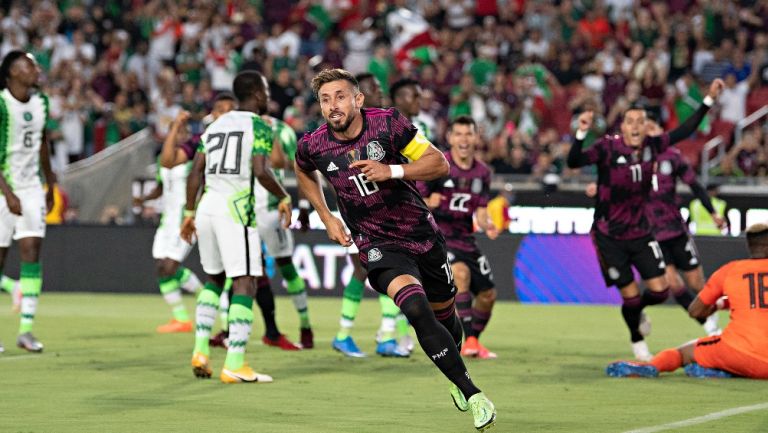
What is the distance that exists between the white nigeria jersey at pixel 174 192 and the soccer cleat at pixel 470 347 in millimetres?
4607

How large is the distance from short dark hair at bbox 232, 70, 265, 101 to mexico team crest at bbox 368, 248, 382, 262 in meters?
2.98

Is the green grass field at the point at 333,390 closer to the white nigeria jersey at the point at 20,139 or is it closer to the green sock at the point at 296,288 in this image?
the green sock at the point at 296,288

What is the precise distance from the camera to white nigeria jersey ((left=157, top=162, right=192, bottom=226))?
16078mm

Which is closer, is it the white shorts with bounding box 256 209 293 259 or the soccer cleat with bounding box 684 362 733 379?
the soccer cleat with bounding box 684 362 733 379

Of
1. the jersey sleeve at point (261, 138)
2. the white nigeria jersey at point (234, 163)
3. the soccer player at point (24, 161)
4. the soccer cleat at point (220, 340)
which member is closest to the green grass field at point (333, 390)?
the soccer cleat at point (220, 340)

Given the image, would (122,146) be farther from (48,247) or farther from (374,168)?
(374,168)

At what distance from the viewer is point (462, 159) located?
42.9 feet

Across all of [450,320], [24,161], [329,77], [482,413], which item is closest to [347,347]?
[24,161]

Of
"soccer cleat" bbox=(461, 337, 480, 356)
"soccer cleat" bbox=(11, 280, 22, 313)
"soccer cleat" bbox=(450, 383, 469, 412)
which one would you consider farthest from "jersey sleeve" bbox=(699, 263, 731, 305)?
"soccer cleat" bbox=(11, 280, 22, 313)

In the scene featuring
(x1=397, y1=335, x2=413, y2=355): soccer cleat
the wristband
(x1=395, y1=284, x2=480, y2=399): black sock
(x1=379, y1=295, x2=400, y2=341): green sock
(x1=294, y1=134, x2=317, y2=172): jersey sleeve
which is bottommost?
(x1=397, y1=335, x2=413, y2=355): soccer cleat

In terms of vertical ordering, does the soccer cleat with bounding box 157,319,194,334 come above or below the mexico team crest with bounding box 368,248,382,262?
below

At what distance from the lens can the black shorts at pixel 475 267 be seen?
509 inches

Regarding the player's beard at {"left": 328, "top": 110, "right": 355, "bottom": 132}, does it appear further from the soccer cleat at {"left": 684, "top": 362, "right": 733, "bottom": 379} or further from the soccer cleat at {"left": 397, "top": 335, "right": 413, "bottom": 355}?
the soccer cleat at {"left": 397, "top": 335, "right": 413, "bottom": 355}

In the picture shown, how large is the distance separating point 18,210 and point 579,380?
17.3ft
